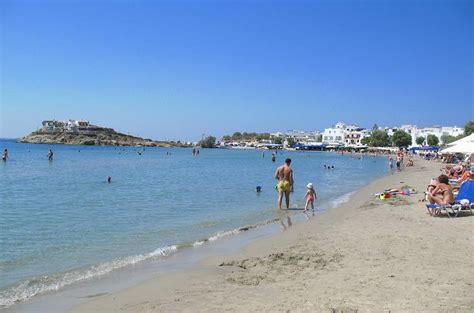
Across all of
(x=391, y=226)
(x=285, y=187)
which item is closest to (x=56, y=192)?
(x=285, y=187)

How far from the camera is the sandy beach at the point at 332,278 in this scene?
5.96 m

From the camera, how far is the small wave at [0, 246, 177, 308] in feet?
24.0

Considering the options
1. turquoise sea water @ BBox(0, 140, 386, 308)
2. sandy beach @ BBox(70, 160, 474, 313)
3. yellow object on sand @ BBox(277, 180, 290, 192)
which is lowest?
turquoise sea water @ BBox(0, 140, 386, 308)

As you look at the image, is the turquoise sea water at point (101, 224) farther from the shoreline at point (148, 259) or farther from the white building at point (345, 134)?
the white building at point (345, 134)

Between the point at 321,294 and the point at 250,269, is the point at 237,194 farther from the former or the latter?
the point at 321,294

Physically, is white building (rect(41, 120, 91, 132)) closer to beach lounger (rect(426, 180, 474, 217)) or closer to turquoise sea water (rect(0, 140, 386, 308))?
turquoise sea water (rect(0, 140, 386, 308))

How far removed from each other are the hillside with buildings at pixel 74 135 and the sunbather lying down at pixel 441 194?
558 feet

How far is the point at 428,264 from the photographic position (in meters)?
7.70

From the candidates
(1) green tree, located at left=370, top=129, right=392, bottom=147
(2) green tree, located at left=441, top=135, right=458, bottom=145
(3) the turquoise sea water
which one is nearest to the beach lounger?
(3) the turquoise sea water

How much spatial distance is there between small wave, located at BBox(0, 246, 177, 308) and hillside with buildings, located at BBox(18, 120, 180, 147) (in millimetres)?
170863

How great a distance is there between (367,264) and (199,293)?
3103 millimetres

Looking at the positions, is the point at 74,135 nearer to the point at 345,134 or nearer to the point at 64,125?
the point at 64,125

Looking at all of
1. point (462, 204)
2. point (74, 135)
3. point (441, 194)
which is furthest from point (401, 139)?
point (462, 204)

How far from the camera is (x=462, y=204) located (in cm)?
1294
